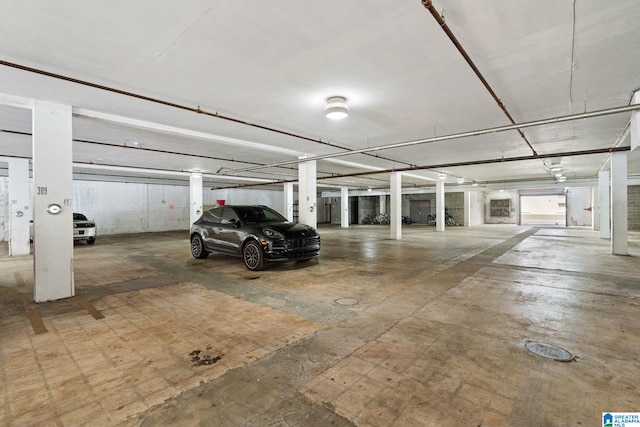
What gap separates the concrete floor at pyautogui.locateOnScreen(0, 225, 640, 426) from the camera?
189 centimetres

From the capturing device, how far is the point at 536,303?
398 cm

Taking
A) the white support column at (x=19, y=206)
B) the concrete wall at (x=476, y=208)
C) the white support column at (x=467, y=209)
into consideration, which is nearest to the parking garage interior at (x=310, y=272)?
the white support column at (x=19, y=206)

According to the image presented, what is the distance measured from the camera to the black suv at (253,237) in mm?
6020

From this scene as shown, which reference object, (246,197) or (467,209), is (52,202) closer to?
(246,197)

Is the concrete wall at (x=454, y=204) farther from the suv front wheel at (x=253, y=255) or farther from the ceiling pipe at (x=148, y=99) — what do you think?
the suv front wheel at (x=253, y=255)

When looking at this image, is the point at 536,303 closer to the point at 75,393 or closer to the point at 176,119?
the point at 75,393

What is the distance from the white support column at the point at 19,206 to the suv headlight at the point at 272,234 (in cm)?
828

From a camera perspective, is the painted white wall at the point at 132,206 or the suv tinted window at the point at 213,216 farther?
the painted white wall at the point at 132,206

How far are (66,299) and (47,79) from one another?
Answer: 10.1 feet

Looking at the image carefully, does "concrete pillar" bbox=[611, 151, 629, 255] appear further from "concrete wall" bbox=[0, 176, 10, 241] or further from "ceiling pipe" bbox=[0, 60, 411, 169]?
"concrete wall" bbox=[0, 176, 10, 241]

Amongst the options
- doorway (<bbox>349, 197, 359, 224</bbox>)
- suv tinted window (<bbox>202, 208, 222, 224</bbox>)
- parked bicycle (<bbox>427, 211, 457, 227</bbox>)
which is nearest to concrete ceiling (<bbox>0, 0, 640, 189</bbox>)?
suv tinted window (<bbox>202, 208, 222, 224</bbox>)

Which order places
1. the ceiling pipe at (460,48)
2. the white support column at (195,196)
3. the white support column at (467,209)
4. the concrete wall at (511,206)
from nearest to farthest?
the ceiling pipe at (460,48), the white support column at (195,196), the white support column at (467,209), the concrete wall at (511,206)

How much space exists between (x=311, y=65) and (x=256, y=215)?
4.23 m

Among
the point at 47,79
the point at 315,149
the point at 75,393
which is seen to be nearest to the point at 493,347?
the point at 75,393
